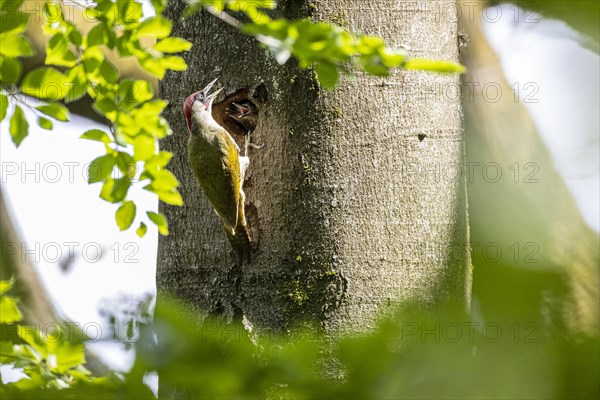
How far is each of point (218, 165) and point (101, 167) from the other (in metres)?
0.44

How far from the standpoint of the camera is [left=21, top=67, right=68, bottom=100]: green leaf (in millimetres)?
1381

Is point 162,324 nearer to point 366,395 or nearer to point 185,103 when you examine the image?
point 366,395

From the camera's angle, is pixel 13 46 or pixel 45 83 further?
pixel 45 83

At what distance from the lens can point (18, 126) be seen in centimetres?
144

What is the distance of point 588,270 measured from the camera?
2.04 meters

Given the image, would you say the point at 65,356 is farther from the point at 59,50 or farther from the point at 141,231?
the point at 59,50

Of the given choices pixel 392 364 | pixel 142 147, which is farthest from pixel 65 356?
pixel 392 364

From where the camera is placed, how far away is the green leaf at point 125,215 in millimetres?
1501

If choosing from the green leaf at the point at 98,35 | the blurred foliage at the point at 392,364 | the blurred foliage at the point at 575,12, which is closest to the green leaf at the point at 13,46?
the green leaf at the point at 98,35

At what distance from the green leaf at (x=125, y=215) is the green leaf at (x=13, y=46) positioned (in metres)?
0.38

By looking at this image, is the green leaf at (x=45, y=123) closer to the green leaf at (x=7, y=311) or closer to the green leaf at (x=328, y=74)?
the green leaf at (x=7, y=311)

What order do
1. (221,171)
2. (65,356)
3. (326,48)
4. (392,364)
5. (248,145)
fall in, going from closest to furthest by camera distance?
(392,364) < (326,48) < (65,356) < (248,145) < (221,171)

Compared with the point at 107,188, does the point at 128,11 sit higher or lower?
higher

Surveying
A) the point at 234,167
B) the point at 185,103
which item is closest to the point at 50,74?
the point at 185,103
